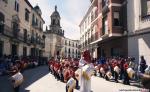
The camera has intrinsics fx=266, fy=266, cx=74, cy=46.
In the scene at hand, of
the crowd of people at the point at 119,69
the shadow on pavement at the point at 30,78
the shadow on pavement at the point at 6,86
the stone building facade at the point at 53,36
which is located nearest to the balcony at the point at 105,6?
the crowd of people at the point at 119,69

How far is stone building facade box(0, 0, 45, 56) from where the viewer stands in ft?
99.2

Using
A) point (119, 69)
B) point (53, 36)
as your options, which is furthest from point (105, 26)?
point (53, 36)

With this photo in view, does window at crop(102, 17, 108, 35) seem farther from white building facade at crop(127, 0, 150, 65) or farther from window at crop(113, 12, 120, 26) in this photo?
white building facade at crop(127, 0, 150, 65)

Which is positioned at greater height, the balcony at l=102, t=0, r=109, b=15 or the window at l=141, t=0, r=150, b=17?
the balcony at l=102, t=0, r=109, b=15

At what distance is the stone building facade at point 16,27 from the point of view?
30.2 meters

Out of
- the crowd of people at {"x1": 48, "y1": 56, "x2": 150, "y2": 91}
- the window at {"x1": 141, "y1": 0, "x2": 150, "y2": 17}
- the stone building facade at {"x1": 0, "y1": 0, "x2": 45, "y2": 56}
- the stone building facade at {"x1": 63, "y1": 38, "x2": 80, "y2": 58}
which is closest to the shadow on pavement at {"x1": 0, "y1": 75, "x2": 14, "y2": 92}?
the crowd of people at {"x1": 48, "y1": 56, "x2": 150, "y2": 91}

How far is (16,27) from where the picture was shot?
36.3 metres

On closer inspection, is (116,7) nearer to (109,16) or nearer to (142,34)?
(109,16)

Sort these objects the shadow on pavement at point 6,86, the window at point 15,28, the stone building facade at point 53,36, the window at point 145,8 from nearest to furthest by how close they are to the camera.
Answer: the shadow on pavement at point 6,86
the window at point 145,8
the window at point 15,28
the stone building facade at point 53,36

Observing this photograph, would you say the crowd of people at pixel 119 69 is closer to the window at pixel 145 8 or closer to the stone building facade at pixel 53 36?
the window at pixel 145 8

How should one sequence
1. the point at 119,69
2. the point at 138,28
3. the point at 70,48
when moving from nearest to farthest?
the point at 119,69 < the point at 138,28 < the point at 70,48

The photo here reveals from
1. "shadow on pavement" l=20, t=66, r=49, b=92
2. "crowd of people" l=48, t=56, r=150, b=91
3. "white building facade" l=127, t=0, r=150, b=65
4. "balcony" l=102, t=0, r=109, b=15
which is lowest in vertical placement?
"shadow on pavement" l=20, t=66, r=49, b=92

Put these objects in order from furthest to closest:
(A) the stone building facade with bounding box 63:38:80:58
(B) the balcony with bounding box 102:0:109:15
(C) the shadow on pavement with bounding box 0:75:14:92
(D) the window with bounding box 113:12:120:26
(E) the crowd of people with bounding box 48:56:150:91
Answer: (A) the stone building facade with bounding box 63:38:80:58 → (B) the balcony with bounding box 102:0:109:15 → (D) the window with bounding box 113:12:120:26 → (E) the crowd of people with bounding box 48:56:150:91 → (C) the shadow on pavement with bounding box 0:75:14:92

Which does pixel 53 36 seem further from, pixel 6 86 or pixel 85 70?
pixel 85 70
